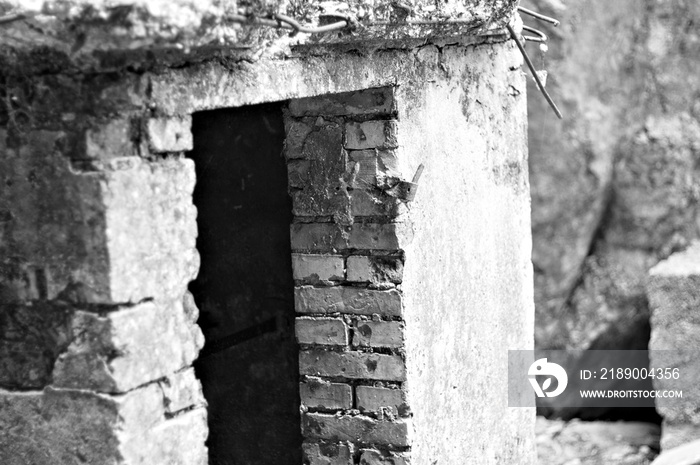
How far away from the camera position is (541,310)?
6.38 metres

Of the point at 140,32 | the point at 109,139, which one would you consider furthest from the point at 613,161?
the point at 140,32

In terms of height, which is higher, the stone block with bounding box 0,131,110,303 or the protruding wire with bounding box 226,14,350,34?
the protruding wire with bounding box 226,14,350,34

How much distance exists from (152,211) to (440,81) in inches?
53.3

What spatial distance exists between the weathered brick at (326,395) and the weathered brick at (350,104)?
0.80 metres

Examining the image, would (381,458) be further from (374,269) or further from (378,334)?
(374,269)

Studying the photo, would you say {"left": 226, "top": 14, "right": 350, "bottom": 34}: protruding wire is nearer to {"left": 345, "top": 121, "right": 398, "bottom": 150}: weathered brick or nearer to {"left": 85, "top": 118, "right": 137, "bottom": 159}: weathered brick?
{"left": 85, "top": 118, "right": 137, "bottom": 159}: weathered brick

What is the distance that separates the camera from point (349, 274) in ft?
9.27

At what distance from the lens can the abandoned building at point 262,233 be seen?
6.17ft

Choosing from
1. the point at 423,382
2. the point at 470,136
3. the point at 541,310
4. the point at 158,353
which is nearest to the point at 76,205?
the point at 158,353

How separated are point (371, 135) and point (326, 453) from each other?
37.9 inches

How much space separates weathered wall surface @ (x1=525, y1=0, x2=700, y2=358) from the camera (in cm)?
614

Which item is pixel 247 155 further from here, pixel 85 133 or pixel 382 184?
pixel 85 133

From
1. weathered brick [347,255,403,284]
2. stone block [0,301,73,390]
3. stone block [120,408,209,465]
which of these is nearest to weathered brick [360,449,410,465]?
weathered brick [347,255,403,284]

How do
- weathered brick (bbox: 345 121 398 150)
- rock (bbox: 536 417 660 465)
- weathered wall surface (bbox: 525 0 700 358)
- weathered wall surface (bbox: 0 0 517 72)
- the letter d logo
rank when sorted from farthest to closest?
weathered wall surface (bbox: 525 0 700 358) < the letter d logo < rock (bbox: 536 417 660 465) < weathered brick (bbox: 345 121 398 150) < weathered wall surface (bbox: 0 0 517 72)
